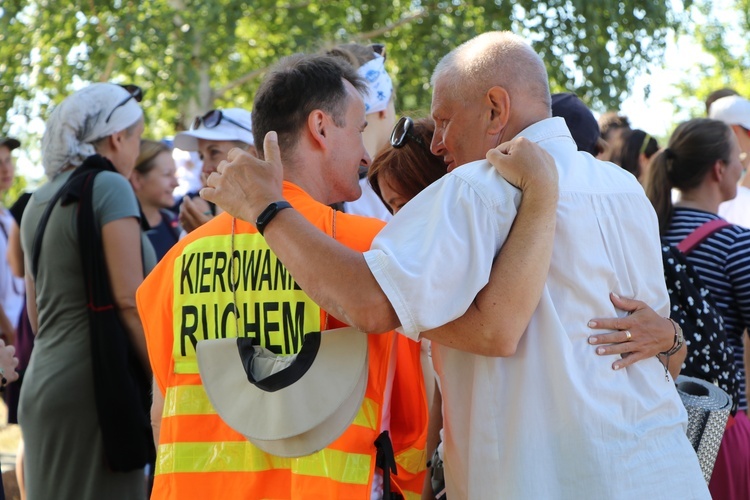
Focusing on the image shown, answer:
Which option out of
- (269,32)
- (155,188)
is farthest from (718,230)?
(269,32)

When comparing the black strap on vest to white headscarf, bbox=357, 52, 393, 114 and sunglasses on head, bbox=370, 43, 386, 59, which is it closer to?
white headscarf, bbox=357, 52, 393, 114

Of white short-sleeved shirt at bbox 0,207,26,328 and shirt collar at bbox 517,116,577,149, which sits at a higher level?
shirt collar at bbox 517,116,577,149

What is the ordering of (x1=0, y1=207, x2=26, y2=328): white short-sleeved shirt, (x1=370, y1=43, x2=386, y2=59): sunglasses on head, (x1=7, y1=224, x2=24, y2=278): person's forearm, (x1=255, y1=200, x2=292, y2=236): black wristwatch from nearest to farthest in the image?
(x1=255, y1=200, x2=292, y2=236): black wristwatch → (x1=370, y1=43, x2=386, y2=59): sunglasses on head → (x1=7, y1=224, x2=24, y2=278): person's forearm → (x1=0, y1=207, x2=26, y2=328): white short-sleeved shirt

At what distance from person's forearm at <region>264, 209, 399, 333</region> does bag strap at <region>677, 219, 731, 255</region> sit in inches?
82.2

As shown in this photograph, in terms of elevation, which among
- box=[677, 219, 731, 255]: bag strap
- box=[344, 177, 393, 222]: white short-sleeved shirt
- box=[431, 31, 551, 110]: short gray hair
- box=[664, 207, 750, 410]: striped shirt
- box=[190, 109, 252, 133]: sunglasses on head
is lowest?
box=[664, 207, 750, 410]: striped shirt

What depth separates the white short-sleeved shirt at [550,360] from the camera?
6.70 feet

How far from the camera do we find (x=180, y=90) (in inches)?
464

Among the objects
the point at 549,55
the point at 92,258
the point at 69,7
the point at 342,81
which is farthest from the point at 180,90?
the point at 342,81

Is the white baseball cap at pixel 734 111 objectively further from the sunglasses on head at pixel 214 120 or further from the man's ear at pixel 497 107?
the man's ear at pixel 497 107

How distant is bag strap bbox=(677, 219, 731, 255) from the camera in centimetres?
377

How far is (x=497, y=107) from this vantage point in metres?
2.31

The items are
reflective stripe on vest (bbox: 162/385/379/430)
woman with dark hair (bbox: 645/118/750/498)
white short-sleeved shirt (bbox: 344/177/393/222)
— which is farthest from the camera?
Answer: white short-sleeved shirt (bbox: 344/177/393/222)

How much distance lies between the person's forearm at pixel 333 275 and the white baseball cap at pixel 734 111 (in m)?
4.32

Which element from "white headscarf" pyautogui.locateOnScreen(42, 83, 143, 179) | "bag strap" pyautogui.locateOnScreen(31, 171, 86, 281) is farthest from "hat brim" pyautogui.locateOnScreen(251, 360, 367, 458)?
"white headscarf" pyautogui.locateOnScreen(42, 83, 143, 179)
